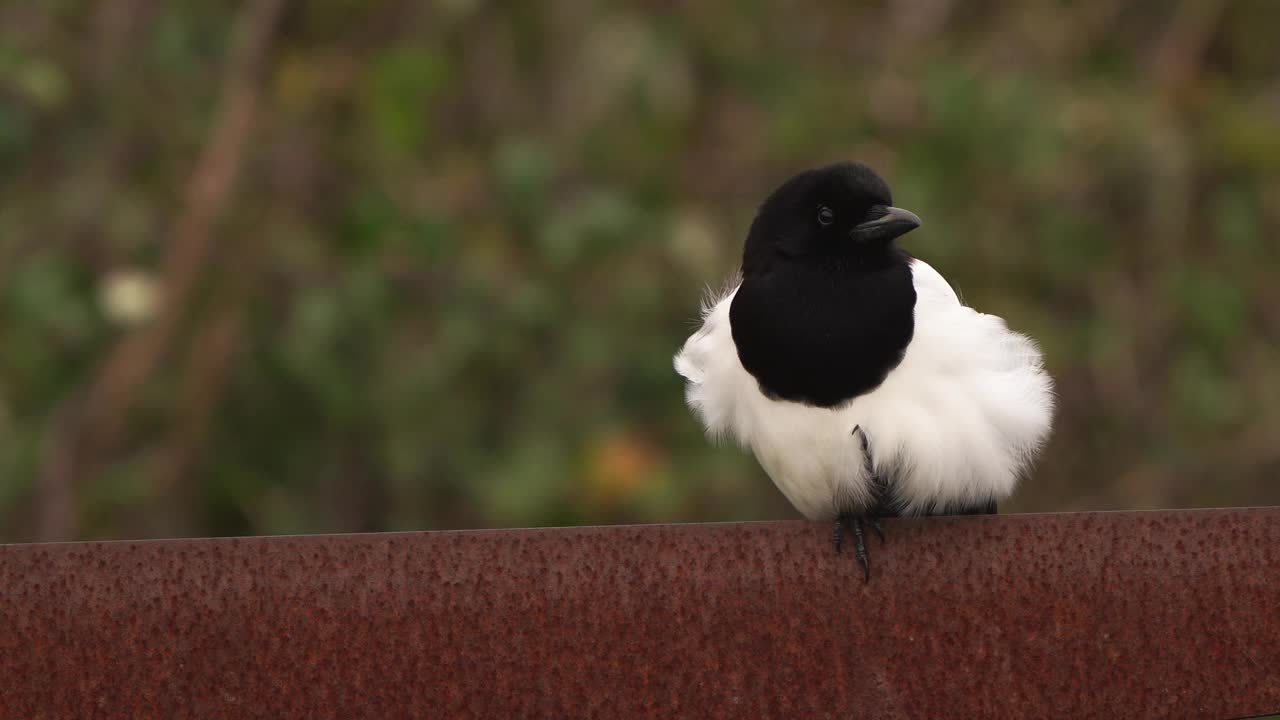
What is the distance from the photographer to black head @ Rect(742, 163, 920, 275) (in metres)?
2.25

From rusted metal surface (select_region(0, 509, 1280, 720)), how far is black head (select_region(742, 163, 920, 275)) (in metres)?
0.62

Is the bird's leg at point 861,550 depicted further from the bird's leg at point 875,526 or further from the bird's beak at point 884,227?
the bird's beak at point 884,227

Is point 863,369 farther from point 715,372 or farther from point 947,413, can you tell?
point 715,372

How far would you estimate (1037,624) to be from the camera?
66.9 inches

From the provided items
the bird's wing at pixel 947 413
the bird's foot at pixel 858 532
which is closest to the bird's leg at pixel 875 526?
the bird's foot at pixel 858 532

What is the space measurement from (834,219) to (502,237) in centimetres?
201

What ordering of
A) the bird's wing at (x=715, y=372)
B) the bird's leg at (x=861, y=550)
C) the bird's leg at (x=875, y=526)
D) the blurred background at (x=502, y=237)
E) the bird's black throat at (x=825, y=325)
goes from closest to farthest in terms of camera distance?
the bird's leg at (x=861, y=550)
the bird's leg at (x=875, y=526)
the bird's black throat at (x=825, y=325)
the bird's wing at (x=715, y=372)
the blurred background at (x=502, y=237)

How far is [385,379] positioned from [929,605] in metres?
2.58

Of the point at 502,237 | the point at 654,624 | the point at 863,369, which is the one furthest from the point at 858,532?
the point at 502,237

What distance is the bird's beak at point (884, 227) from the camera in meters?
2.24

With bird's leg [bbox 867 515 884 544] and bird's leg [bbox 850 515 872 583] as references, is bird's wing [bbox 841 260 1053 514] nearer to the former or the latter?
bird's leg [bbox 867 515 884 544]

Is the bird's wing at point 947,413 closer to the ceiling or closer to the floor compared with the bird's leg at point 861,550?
closer to the ceiling

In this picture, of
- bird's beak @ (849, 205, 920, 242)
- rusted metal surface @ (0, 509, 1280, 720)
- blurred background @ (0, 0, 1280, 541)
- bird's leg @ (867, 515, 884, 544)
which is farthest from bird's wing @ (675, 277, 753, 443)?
blurred background @ (0, 0, 1280, 541)

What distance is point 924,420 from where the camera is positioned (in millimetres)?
2207
